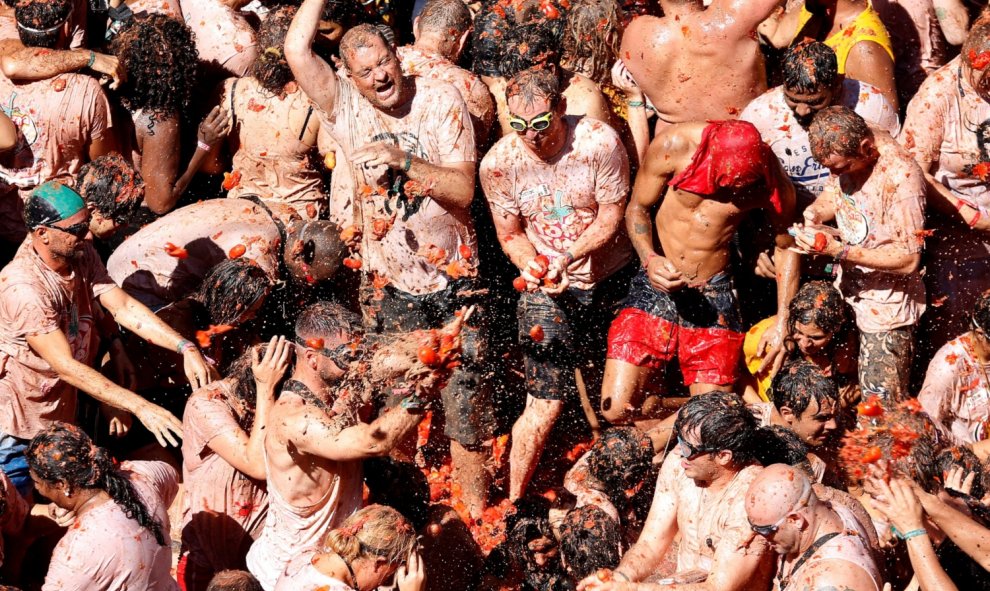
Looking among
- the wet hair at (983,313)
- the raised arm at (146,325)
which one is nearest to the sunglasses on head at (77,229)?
the raised arm at (146,325)

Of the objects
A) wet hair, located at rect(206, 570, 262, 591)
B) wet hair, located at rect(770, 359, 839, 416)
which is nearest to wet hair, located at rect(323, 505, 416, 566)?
wet hair, located at rect(206, 570, 262, 591)

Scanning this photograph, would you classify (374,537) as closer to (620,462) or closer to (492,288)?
(620,462)

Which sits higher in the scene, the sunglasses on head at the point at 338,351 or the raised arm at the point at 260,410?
the sunglasses on head at the point at 338,351

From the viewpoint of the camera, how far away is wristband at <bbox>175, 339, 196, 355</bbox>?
7824mm

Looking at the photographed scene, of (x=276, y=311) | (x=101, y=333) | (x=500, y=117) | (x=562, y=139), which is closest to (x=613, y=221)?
(x=562, y=139)

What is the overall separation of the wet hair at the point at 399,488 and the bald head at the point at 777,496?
8.10ft

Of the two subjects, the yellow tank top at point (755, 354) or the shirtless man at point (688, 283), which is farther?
the yellow tank top at point (755, 354)

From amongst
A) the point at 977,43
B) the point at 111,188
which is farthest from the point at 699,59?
the point at 111,188

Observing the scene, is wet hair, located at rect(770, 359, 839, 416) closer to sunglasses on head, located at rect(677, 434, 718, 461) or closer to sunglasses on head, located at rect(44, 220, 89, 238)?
sunglasses on head, located at rect(677, 434, 718, 461)

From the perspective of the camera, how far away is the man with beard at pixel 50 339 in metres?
7.57

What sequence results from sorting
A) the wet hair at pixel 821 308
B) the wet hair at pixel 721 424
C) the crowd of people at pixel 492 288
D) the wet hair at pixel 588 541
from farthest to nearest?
the wet hair at pixel 821 308 < the wet hair at pixel 588 541 < the crowd of people at pixel 492 288 < the wet hair at pixel 721 424

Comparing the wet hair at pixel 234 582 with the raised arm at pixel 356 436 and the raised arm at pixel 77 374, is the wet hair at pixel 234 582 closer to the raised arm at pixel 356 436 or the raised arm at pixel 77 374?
the raised arm at pixel 356 436

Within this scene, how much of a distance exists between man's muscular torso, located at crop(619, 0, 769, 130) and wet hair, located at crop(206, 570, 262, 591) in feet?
12.9

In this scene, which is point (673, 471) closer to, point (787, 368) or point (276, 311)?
point (787, 368)
